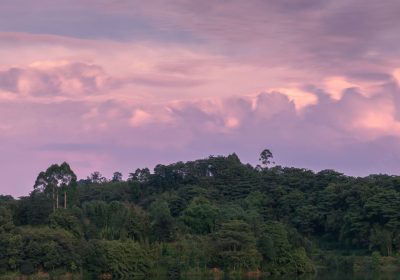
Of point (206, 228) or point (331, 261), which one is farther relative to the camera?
point (206, 228)

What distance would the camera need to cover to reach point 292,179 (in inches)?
2950

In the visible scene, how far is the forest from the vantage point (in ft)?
152

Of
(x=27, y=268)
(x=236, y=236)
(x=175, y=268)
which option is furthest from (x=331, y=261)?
(x=27, y=268)

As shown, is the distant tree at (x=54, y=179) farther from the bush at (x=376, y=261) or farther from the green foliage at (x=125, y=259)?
the bush at (x=376, y=261)

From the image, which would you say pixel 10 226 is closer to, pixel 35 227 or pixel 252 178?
pixel 35 227

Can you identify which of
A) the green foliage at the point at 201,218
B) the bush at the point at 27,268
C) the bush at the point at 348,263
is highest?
the green foliage at the point at 201,218

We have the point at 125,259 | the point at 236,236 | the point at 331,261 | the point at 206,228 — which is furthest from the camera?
the point at 206,228

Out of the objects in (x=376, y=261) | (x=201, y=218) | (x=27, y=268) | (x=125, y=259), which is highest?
(x=201, y=218)

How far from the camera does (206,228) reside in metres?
58.9

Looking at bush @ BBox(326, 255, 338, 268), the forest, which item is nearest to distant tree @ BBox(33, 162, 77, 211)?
the forest

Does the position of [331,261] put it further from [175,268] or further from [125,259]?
[125,259]

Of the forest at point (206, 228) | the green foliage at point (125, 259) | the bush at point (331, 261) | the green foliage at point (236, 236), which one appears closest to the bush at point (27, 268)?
the forest at point (206, 228)

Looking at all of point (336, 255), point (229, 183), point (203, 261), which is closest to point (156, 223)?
point (203, 261)

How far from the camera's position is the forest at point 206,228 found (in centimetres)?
4641
